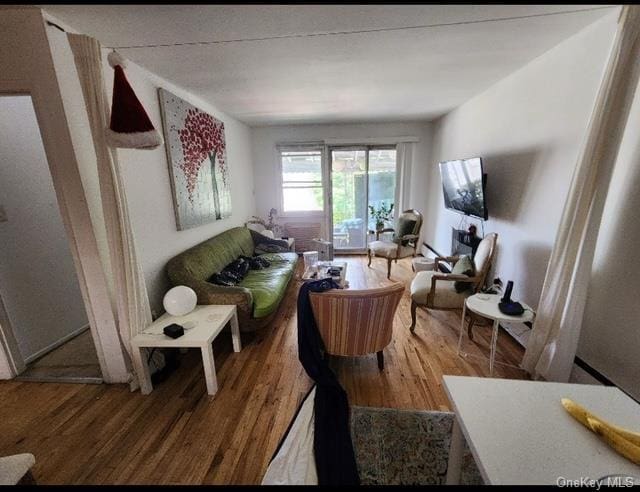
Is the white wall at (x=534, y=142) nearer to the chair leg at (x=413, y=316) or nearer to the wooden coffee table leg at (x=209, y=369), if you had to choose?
the chair leg at (x=413, y=316)

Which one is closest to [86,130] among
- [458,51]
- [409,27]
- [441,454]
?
[409,27]

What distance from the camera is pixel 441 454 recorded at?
1.39m

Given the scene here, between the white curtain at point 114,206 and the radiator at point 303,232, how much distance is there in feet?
10.8

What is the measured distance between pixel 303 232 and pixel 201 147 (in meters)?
2.48

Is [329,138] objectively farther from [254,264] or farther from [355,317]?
[355,317]

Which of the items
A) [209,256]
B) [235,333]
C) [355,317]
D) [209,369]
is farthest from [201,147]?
[355,317]

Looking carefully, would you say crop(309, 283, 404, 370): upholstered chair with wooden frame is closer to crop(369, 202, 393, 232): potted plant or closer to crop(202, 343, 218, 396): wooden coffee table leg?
crop(202, 343, 218, 396): wooden coffee table leg

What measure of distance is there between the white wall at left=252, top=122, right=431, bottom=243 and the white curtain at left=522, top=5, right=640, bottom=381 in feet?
11.1

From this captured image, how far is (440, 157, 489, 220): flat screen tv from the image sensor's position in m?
2.54

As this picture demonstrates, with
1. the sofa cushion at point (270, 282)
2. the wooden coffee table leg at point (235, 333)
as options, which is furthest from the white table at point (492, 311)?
the wooden coffee table leg at point (235, 333)

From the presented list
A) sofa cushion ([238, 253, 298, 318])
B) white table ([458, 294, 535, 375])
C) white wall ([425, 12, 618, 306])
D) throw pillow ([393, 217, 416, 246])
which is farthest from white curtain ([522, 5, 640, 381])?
throw pillow ([393, 217, 416, 246])

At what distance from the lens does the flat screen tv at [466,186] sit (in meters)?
2.54

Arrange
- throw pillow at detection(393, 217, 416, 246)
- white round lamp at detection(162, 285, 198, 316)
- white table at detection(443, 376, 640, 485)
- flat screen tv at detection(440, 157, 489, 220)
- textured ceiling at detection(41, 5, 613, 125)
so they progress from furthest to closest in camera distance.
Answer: throw pillow at detection(393, 217, 416, 246), flat screen tv at detection(440, 157, 489, 220), white round lamp at detection(162, 285, 198, 316), textured ceiling at detection(41, 5, 613, 125), white table at detection(443, 376, 640, 485)

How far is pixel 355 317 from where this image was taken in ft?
5.63
